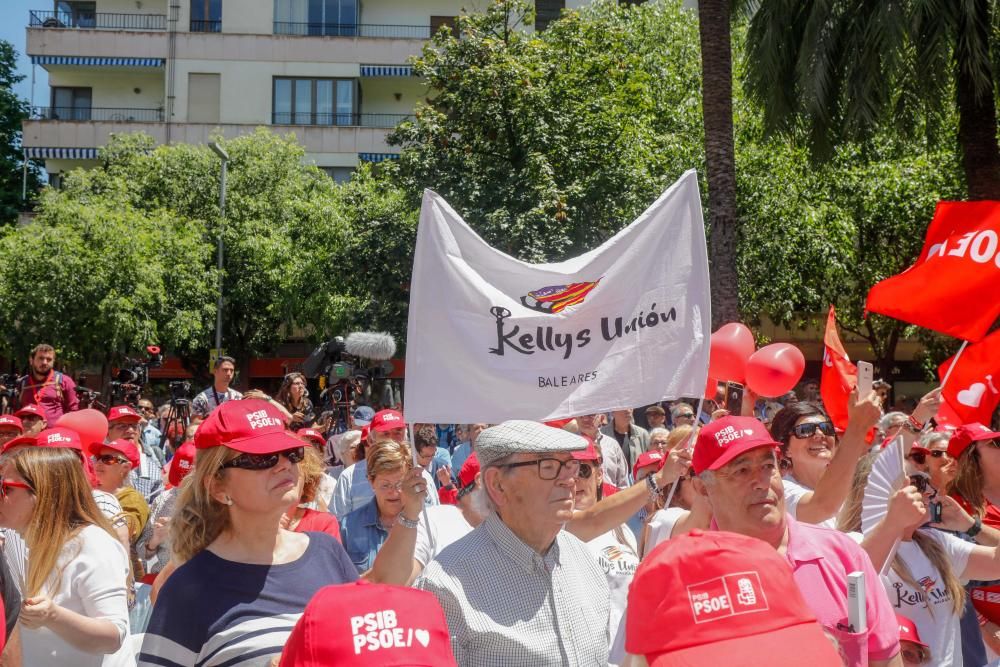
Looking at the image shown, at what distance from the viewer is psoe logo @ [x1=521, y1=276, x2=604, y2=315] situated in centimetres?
529

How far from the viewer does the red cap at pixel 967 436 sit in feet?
17.2

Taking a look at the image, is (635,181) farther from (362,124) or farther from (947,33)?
(362,124)

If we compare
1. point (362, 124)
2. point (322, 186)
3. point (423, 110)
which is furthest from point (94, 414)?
point (362, 124)

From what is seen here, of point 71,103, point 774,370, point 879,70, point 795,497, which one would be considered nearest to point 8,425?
point 774,370

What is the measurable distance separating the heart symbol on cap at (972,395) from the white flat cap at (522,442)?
2.91 m

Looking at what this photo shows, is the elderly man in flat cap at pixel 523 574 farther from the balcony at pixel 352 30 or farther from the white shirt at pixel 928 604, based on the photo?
the balcony at pixel 352 30

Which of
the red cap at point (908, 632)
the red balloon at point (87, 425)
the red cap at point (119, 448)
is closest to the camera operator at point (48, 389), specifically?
the red balloon at point (87, 425)

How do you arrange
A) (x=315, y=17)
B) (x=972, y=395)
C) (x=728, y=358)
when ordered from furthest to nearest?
1. (x=315, y=17)
2. (x=728, y=358)
3. (x=972, y=395)

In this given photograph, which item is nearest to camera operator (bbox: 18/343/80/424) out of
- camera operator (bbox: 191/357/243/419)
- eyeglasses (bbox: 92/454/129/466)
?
camera operator (bbox: 191/357/243/419)

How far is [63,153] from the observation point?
131 feet

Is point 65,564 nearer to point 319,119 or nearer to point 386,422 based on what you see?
point 386,422

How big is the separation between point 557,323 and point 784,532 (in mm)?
1909

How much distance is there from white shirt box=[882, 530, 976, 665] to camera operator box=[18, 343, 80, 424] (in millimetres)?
8208

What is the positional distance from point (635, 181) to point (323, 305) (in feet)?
43.2
